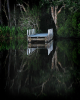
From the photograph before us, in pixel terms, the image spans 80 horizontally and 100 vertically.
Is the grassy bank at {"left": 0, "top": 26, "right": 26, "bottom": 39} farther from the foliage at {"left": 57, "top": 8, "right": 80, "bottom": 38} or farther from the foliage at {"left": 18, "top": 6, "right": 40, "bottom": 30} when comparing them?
the foliage at {"left": 57, "top": 8, "right": 80, "bottom": 38}

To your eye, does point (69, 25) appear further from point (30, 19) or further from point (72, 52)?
point (72, 52)

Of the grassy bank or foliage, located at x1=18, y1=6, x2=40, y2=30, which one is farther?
foliage, located at x1=18, y1=6, x2=40, y2=30

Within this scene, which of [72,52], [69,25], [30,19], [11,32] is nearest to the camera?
[72,52]

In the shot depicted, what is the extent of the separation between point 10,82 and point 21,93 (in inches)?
31.3

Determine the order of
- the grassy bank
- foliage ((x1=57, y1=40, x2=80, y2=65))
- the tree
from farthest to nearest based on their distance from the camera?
the tree < the grassy bank < foliage ((x1=57, y1=40, x2=80, y2=65))

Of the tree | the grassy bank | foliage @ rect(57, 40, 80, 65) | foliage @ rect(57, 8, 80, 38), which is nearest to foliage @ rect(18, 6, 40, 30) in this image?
the tree

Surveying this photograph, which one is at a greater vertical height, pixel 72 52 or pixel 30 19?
pixel 30 19

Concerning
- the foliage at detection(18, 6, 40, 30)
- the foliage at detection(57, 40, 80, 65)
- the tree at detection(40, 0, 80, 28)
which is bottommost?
the foliage at detection(57, 40, 80, 65)

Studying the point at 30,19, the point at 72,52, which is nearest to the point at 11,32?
the point at 30,19

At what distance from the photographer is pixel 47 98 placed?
3.22 m

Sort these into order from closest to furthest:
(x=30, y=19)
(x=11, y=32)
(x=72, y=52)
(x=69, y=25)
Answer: (x=72, y=52) → (x=11, y=32) → (x=69, y=25) → (x=30, y=19)

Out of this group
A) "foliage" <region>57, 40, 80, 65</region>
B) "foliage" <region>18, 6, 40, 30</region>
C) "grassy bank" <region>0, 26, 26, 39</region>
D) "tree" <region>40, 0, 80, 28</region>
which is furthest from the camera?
"foliage" <region>18, 6, 40, 30</region>

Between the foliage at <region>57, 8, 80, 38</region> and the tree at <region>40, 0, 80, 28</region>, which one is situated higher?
the tree at <region>40, 0, 80, 28</region>

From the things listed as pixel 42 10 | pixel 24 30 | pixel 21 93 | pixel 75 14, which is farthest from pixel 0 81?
pixel 42 10
